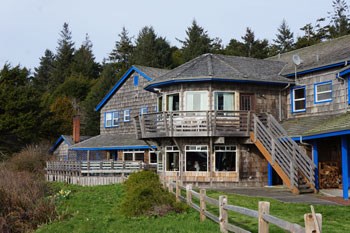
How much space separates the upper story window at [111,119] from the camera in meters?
36.7

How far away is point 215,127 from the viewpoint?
21.7 meters

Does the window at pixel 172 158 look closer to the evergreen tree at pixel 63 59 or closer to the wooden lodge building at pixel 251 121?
the wooden lodge building at pixel 251 121

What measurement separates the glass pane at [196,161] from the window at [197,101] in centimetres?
214

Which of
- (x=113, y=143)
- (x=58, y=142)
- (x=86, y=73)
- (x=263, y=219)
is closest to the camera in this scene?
(x=263, y=219)

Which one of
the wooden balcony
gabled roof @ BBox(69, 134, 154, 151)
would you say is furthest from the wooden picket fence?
gabled roof @ BBox(69, 134, 154, 151)

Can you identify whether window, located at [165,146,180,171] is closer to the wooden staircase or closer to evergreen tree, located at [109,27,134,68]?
the wooden staircase

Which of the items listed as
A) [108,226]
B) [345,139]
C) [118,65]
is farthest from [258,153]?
[118,65]

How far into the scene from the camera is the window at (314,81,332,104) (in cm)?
2227

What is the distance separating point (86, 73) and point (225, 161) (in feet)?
203

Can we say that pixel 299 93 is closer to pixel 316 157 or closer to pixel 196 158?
pixel 316 157

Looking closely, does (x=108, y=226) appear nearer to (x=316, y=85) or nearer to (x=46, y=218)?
(x=46, y=218)

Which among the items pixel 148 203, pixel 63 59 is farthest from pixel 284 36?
pixel 148 203

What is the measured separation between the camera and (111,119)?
37250 millimetres

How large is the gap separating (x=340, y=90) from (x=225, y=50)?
141ft
